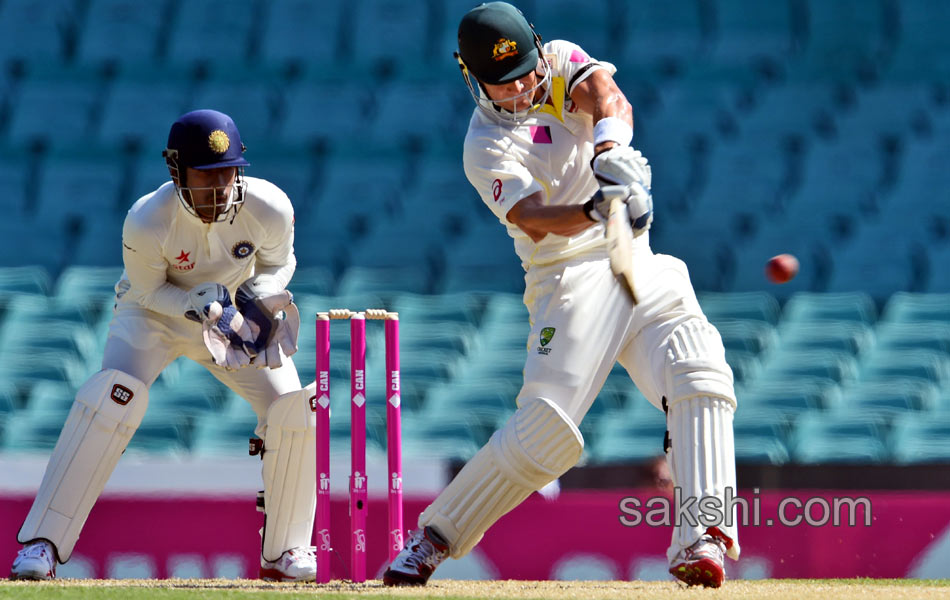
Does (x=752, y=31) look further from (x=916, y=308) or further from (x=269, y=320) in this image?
(x=269, y=320)

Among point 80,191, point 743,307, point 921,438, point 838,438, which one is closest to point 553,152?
point 838,438

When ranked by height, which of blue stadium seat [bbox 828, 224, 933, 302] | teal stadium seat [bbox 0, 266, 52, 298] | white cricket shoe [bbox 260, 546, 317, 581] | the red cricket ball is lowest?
white cricket shoe [bbox 260, 546, 317, 581]

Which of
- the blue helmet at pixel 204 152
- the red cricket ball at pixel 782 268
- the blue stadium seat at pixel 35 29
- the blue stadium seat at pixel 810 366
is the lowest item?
the blue helmet at pixel 204 152

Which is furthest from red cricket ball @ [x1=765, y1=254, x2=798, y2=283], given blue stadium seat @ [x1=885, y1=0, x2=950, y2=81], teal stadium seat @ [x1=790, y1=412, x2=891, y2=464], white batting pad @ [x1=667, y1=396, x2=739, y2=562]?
blue stadium seat @ [x1=885, y1=0, x2=950, y2=81]

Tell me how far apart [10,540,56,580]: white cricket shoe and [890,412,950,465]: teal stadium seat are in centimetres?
329

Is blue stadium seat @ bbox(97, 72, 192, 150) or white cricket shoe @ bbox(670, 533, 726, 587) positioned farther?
blue stadium seat @ bbox(97, 72, 192, 150)

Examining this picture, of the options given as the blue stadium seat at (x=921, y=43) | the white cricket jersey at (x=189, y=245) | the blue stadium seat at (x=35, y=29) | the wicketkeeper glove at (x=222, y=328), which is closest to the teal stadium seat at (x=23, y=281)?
the blue stadium seat at (x=35, y=29)

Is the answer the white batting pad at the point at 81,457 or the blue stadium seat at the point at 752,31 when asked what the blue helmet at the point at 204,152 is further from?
the blue stadium seat at the point at 752,31

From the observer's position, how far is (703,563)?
2969mm

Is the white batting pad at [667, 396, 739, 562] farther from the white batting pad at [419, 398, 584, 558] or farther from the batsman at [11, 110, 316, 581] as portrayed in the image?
the batsman at [11, 110, 316, 581]

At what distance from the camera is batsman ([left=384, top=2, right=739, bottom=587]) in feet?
9.98

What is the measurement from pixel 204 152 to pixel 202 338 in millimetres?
553

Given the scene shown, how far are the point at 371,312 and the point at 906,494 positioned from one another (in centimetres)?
190

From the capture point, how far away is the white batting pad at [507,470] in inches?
122
